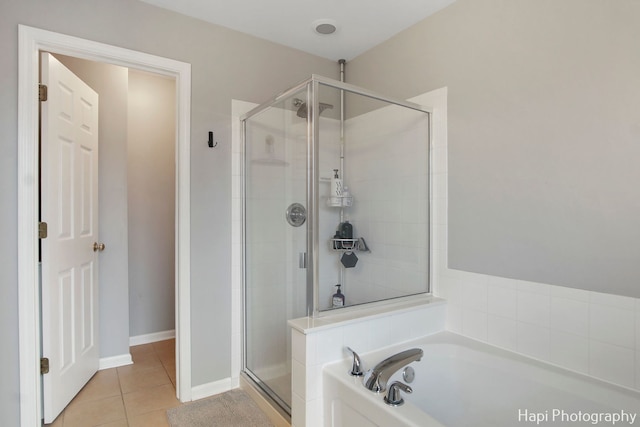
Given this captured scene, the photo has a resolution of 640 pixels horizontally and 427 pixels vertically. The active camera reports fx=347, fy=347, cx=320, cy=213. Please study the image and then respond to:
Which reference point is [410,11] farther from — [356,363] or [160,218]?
[160,218]

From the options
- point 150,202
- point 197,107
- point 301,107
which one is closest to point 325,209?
point 301,107

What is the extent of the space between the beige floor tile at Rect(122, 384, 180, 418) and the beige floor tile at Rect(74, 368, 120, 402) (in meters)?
0.14

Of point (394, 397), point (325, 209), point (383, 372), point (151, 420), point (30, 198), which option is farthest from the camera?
point (325, 209)

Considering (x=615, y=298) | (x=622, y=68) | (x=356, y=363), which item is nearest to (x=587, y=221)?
(x=615, y=298)

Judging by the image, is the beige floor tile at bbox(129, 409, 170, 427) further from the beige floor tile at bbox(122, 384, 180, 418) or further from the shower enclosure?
the shower enclosure

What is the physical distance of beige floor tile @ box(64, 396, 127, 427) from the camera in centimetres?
200

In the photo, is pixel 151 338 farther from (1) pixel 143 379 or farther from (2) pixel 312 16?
(2) pixel 312 16

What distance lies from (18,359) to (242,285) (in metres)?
1.22

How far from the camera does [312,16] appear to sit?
2279 mm

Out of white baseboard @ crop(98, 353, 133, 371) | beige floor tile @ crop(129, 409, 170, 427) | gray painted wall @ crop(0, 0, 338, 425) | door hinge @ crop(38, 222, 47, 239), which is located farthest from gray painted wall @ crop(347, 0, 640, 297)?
white baseboard @ crop(98, 353, 133, 371)

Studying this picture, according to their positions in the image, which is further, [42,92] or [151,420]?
[151,420]

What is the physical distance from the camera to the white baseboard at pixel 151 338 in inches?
125

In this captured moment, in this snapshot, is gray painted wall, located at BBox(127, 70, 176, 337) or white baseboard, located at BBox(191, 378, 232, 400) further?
gray painted wall, located at BBox(127, 70, 176, 337)

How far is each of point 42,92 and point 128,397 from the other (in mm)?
1918
